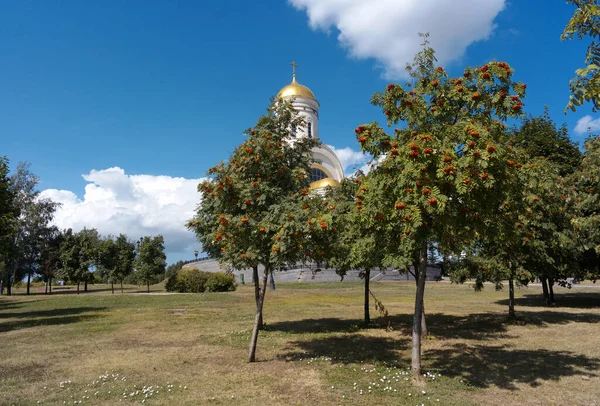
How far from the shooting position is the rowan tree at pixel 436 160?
22.8 ft

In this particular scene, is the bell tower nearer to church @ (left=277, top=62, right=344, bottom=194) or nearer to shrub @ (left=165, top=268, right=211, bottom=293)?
church @ (left=277, top=62, right=344, bottom=194)

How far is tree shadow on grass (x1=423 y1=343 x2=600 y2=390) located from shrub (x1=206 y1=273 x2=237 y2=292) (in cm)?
2822

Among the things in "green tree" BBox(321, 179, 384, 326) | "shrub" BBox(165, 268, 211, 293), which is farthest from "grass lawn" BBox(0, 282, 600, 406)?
"shrub" BBox(165, 268, 211, 293)

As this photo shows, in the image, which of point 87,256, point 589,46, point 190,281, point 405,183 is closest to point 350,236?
point 405,183

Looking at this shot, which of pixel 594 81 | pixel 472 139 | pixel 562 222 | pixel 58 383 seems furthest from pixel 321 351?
pixel 562 222

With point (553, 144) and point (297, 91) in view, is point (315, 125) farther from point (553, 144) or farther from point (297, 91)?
point (553, 144)

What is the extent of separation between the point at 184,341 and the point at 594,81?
484 inches

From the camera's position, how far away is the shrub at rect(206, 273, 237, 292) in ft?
123

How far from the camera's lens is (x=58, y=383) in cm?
840

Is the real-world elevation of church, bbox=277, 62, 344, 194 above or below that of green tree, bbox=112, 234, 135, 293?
above

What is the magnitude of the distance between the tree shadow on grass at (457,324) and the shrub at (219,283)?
21.0 metres

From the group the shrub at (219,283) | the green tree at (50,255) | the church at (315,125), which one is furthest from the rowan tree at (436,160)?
the church at (315,125)

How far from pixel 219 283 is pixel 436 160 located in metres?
32.8

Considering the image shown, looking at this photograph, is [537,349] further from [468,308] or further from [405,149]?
[468,308]
